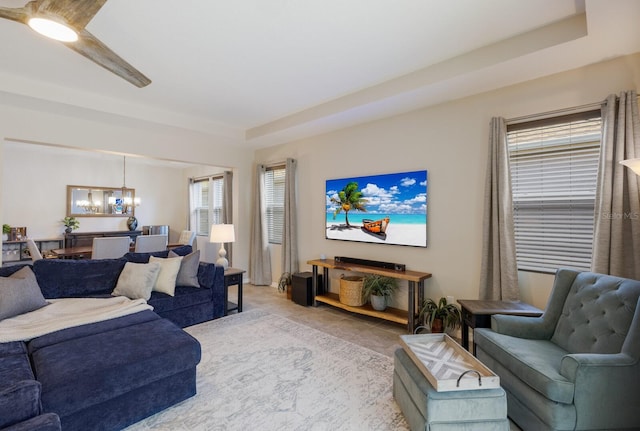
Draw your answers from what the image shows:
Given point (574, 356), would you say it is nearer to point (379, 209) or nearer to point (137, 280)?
point (379, 209)

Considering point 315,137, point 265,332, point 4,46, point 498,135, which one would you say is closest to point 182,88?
point 4,46

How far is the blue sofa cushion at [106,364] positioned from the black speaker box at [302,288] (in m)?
2.17

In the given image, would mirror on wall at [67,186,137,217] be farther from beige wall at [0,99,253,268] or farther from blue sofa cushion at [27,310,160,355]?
blue sofa cushion at [27,310,160,355]

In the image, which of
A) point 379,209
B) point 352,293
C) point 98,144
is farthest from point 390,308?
point 98,144

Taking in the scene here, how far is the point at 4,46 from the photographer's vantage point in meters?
2.60

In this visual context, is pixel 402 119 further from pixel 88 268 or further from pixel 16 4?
pixel 88 268

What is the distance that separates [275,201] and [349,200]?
68.9 inches

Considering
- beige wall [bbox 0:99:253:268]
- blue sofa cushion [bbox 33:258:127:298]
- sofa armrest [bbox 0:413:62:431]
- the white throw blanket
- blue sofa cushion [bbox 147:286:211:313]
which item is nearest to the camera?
sofa armrest [bbox 0:413:62:431]

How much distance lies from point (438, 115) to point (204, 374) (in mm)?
3547

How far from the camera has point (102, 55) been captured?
2107 mm

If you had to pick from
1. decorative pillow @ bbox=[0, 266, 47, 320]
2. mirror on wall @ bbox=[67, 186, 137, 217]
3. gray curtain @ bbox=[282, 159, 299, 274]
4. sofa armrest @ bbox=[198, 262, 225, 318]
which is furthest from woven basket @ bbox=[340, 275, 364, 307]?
mirror on wall @ bbox=[67, 186, 137, 217]

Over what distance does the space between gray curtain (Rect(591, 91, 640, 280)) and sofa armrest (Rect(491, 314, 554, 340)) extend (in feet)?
2.30

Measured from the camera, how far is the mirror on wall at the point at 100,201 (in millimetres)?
6668

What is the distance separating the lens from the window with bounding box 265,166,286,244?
5.39 m
